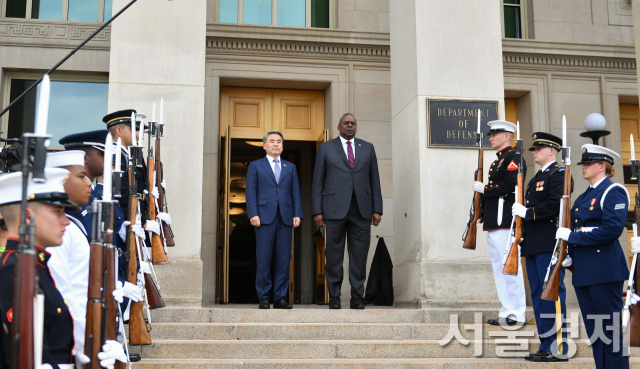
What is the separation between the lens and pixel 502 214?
720 centimetres

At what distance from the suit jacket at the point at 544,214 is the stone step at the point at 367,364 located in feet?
3.48

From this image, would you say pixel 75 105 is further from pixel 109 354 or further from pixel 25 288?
pixel 25 288

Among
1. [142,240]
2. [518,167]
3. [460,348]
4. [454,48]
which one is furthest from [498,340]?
[454,48]

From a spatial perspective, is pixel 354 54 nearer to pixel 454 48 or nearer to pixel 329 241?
pixel 454 48

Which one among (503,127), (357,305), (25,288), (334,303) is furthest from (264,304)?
(25,288)

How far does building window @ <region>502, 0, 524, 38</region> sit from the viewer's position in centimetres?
1258

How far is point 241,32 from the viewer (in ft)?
37.3

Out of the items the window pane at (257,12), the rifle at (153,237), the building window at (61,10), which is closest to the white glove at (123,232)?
the rifle at (153,237)

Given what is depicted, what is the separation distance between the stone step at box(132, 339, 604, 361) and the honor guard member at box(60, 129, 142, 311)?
42.8 inches

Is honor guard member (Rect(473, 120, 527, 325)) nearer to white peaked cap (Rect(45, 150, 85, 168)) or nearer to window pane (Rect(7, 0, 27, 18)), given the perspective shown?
white peaked cap (Rect(45, 150, 85, 168))

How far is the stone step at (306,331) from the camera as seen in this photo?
21.2 ft

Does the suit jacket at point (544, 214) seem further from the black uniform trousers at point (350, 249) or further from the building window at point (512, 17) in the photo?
the building window at point (512, 17)

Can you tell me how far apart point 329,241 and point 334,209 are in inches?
15.0

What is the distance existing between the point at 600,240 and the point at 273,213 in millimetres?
3880
